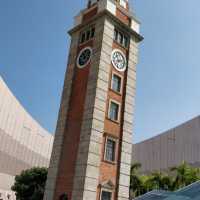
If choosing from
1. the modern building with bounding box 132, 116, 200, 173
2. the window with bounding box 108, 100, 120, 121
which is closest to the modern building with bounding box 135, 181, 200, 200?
the window with bounding box 108, 100, 120, 121

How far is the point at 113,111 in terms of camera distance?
27250mm

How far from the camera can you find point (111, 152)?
25.8 metres

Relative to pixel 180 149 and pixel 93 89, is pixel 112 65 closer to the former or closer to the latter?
pixel 93 89

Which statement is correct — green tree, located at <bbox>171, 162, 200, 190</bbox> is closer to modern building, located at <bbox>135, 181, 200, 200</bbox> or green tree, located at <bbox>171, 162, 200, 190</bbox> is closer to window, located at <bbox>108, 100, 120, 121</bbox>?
window, located at <bbox>108, 100, 120, 121</bbox>

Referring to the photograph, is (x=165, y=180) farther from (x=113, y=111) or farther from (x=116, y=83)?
(x=116, y=83)

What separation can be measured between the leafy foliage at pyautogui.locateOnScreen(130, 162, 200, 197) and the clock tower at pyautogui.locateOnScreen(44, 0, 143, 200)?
11.8 metres

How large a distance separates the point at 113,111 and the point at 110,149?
3.24 meters

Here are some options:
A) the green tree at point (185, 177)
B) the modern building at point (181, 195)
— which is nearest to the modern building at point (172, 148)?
the green tree at point (185, 177)

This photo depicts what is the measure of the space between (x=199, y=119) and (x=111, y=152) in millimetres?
50591

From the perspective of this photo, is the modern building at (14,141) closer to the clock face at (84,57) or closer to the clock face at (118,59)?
the clock face at (84,57)

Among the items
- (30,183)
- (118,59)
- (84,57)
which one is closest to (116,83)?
(118,59)

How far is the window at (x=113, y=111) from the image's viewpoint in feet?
88.4

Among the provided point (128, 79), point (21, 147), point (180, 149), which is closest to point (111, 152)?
point (128, 79)

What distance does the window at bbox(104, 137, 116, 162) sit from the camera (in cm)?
2540
